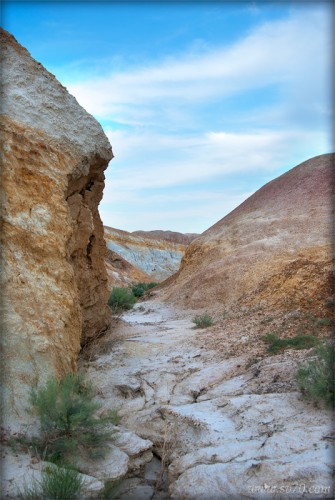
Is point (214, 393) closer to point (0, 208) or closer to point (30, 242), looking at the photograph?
point (30, 242)

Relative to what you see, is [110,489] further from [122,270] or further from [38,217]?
[122,270]

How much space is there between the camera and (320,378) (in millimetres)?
4609

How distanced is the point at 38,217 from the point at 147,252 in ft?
133

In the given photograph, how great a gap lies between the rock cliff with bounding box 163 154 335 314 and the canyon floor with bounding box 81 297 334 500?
2.64m

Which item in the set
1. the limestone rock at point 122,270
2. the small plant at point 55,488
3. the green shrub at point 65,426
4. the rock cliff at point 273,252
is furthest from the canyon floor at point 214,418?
the limestone rock at point 122,270

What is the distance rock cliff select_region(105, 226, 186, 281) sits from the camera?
1694 inches

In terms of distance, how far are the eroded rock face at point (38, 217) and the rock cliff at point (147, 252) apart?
3553 cm

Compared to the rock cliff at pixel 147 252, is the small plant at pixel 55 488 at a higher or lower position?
lower

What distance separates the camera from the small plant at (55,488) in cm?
321

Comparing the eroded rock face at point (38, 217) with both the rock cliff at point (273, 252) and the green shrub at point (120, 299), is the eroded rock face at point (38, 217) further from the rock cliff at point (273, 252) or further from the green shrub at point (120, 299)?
the green shrub at point (120, 299)

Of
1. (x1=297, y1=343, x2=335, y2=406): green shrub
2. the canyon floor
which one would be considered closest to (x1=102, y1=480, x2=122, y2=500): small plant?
the canyon floor

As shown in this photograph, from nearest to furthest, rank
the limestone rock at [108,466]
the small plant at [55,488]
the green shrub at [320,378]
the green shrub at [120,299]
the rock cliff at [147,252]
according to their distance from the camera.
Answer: the small plant at [55,488], the limestone rock at [108,466], the green shrub at [320,378], the green shrub at [120,299], the rock cliff at [147,252]

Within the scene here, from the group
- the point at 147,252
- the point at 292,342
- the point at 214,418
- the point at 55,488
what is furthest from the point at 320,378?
the point at 147,252

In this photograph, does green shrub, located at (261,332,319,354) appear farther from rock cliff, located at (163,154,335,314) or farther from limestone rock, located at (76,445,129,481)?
limestone rock, located at (76,445,129,481)
